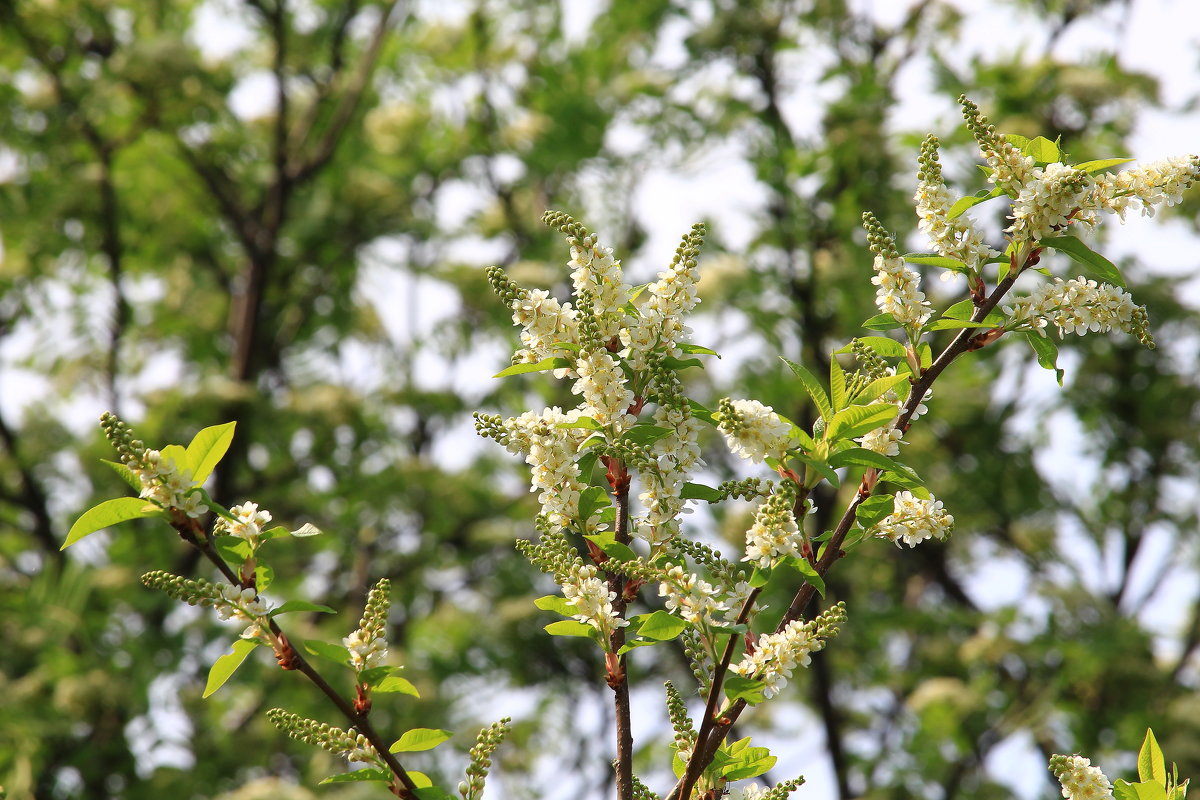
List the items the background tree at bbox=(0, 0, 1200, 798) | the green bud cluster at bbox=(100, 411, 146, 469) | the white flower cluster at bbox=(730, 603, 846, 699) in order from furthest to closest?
1. the background tree at bbox=(0, 0, 1200, 798)
2. the white flower cluster at bbox=(730, 603, 846, 699)
3. the green bud cluster at bbox=(100, 411, 146, 469)

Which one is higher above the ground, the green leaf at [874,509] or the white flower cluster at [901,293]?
the white flower cluster at [901,293]

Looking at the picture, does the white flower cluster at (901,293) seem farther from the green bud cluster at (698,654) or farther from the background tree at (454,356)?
the background tree at (454,356)

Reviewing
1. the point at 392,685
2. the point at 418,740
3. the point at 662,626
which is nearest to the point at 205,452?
the point at 392,685

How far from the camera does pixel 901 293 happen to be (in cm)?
173

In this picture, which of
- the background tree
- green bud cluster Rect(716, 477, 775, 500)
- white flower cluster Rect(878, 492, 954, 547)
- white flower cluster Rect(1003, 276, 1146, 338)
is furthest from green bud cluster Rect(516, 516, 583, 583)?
the background tree

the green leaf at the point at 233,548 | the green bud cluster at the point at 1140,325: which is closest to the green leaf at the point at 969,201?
the green bud cluster at the point at 1140,325

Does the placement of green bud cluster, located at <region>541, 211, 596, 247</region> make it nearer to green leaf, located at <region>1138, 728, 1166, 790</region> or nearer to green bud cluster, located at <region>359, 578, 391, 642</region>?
green bud cluster, located at <region>359, 578, 391, 642</region>

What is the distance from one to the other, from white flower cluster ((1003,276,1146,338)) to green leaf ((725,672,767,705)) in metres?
0.69

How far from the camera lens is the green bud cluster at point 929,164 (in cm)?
171

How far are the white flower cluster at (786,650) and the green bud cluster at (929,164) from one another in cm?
68

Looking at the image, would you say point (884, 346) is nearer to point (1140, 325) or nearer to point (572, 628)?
point (1140, 325)

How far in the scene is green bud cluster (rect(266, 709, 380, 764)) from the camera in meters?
1.62

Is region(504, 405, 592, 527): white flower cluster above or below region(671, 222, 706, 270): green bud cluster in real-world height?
below

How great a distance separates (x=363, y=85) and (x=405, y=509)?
2959mm
